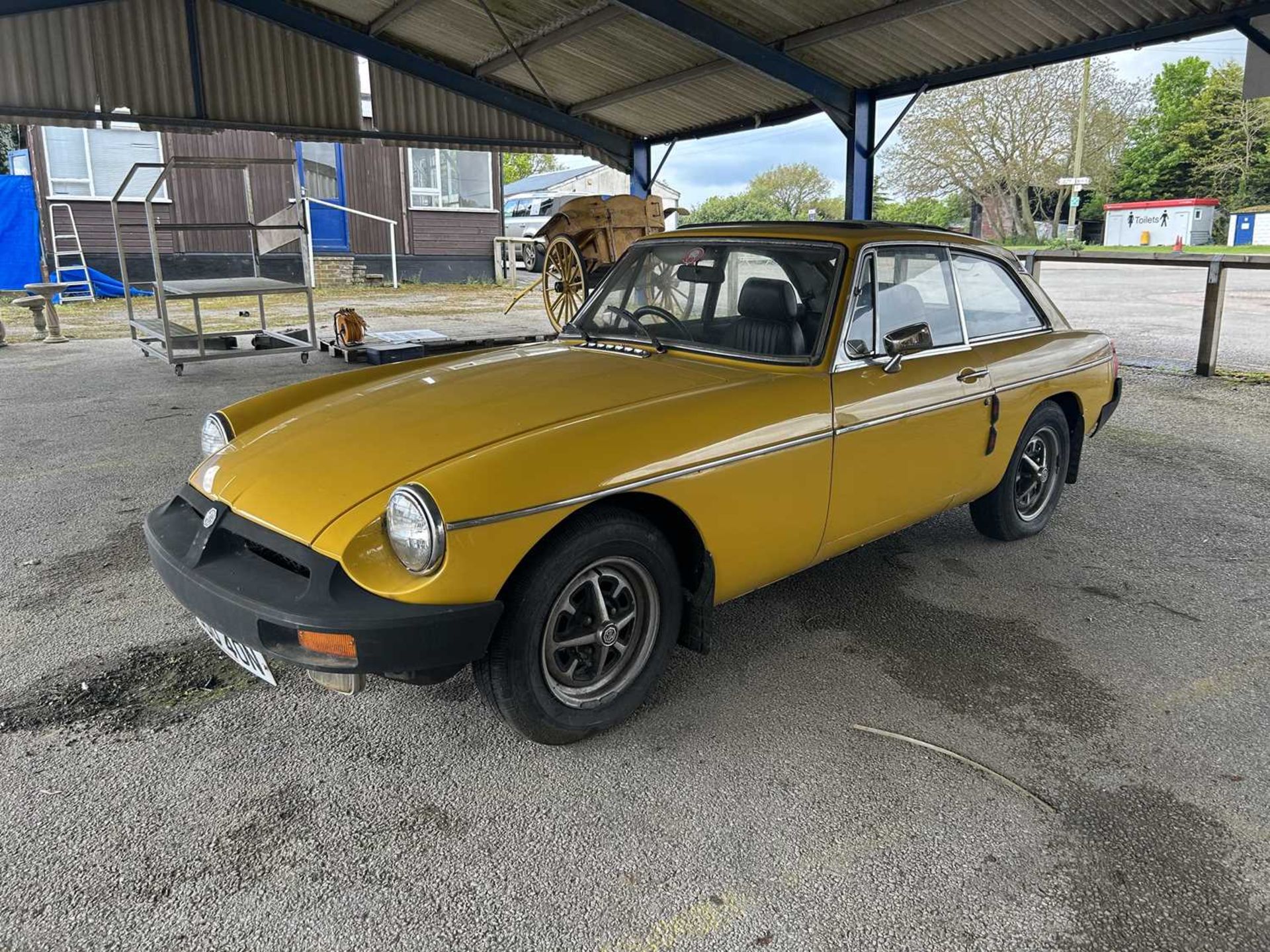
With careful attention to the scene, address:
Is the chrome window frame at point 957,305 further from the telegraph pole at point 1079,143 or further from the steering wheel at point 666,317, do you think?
the telegraph pole at point 1079,143

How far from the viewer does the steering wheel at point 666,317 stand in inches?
147

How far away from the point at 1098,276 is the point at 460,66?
19.9 m

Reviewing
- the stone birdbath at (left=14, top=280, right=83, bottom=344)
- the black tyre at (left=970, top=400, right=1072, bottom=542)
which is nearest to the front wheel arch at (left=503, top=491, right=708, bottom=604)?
the black tyre at (left=970, top=400, right=1072, bottom=542)

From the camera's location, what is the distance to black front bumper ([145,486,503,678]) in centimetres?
231

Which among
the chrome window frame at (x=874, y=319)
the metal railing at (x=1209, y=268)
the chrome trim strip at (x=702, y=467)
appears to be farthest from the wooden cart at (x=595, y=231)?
the chrome trim strip at (x=702, y=467)

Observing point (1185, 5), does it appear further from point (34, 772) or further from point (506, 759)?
point (34, 772)

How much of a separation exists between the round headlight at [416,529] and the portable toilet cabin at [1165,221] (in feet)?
187

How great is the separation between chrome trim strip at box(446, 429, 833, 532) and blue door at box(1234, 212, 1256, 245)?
56.7 meters

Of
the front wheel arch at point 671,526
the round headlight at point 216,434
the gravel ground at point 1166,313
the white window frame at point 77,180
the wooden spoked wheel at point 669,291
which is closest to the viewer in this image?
the front wheel arch at point 671,526

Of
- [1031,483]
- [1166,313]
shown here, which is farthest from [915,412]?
[1166,313]

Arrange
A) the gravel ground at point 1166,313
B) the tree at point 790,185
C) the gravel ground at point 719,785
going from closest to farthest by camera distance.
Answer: the gravel ground at point 719,785, the gravel ground at point 1166,313, the tree at point 790,185

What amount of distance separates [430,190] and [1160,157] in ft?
173

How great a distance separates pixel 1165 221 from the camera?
50969 mm

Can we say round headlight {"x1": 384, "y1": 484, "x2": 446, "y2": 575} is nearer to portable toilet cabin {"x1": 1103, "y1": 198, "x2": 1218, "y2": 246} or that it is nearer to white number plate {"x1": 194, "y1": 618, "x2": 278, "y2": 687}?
white number plate {"x1": 194, "y1": 618, "x2": 278, "y2": 687}
